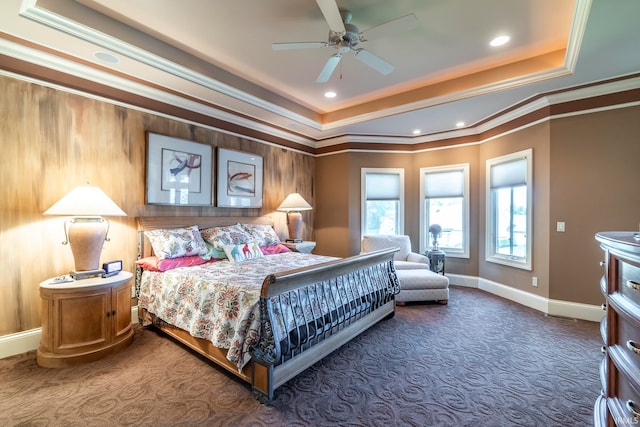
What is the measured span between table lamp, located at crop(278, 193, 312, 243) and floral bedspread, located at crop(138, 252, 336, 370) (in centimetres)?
158

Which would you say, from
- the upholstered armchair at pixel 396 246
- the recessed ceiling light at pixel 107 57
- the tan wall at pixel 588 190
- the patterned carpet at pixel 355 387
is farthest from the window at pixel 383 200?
the recessed ceiling light at pixel 107 57

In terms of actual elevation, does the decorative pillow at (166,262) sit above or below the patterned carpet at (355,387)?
above

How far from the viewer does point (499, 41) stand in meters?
2.91

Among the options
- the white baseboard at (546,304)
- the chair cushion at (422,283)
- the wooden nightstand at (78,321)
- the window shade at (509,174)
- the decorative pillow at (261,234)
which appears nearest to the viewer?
the wooden nightstand at (78,321)

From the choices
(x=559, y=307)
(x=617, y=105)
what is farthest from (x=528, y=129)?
(x=559, y=307)

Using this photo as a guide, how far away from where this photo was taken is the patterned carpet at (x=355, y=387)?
1891mm

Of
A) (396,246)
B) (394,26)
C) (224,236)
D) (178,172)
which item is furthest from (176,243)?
(396,246)

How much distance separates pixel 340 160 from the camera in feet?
19.0

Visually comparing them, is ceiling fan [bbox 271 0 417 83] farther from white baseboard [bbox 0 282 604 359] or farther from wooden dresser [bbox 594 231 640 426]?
white baseboard [bbox 0 282 604 359]

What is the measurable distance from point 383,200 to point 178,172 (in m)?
3.78

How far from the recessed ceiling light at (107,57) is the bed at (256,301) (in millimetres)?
1727

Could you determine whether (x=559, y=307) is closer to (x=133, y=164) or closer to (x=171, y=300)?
(x=171, y=300)

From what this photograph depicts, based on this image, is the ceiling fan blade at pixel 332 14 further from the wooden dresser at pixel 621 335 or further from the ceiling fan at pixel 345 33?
the wooden dresser at pixel 621 335

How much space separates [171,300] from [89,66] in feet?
8.37
